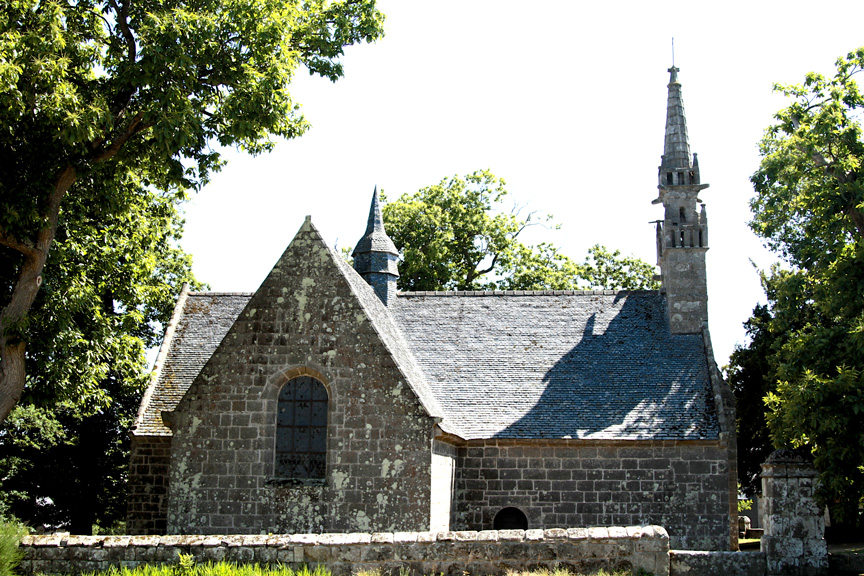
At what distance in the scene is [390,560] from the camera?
11.2m

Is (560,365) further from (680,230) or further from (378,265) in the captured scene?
(378,265)

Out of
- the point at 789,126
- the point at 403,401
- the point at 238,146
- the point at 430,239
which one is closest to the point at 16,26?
the point at 238,146

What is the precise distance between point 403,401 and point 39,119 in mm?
8121

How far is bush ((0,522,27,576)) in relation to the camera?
1098 centimetres

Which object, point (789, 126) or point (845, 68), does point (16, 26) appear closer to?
point (789, 126)

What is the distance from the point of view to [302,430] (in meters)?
15.9

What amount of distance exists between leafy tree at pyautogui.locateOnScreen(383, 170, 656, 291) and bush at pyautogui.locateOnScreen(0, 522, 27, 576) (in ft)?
79.8

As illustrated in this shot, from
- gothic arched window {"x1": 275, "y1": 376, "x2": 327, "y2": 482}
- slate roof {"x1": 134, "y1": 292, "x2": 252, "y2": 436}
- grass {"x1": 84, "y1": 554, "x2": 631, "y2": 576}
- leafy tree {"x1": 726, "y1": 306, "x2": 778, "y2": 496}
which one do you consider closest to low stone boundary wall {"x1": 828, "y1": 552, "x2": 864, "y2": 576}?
grass {"x1": 84, "y1": 554, "x2": 631, "y2": 576}

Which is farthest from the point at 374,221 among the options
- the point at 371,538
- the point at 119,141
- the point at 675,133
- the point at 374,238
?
the point at 371,538

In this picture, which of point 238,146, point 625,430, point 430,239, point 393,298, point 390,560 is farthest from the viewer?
point 430,239

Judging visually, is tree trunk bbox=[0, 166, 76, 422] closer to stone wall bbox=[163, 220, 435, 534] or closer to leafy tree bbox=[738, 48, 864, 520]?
stone wall bbox=[163, 220, 435, 534]

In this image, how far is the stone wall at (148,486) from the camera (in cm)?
1855

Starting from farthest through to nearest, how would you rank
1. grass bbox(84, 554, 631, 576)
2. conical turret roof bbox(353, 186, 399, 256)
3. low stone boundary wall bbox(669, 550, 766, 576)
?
1. conical turret roof bbox(353, 186, 399, 256)
2. low stone boundary wall bbox(669, 550, 766, 576)
3. grass bbox(84, 554, 631, 576)

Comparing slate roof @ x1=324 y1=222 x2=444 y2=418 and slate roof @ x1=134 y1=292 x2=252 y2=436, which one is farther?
slate roof @ x1=134 y1=292 x2=252 y2=436
